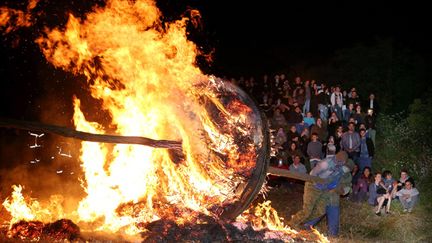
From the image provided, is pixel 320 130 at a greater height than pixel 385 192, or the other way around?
pixel 320 130

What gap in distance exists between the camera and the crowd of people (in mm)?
12273

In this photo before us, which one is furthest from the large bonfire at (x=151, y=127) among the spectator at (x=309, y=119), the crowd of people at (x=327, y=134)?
the spectator at (x=309, y=119)

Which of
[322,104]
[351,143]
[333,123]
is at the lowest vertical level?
[351,143]

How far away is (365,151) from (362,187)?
53.1 inches

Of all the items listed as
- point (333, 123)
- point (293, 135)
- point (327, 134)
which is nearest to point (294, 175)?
point (293, 135)

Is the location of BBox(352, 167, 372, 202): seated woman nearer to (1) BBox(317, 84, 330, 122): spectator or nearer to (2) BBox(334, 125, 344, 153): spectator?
(2) BBox(334, 125, 344, 153): spectator

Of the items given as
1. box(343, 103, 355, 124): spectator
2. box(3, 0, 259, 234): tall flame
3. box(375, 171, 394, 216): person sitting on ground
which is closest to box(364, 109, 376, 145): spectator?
box(343, 103, 355, 124): spectator

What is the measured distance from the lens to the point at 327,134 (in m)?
14.6

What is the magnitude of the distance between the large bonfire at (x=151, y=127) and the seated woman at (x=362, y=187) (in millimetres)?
4444

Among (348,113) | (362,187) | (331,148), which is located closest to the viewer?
(362,187)

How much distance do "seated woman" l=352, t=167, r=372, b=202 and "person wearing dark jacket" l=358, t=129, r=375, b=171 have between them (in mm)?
776

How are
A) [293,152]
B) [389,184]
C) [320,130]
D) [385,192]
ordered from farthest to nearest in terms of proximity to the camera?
[320,130] → [293,152] → [389,184] → [385,192]

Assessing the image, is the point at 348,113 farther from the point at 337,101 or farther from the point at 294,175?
the point at 294,175

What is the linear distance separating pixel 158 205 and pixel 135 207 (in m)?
0.39
